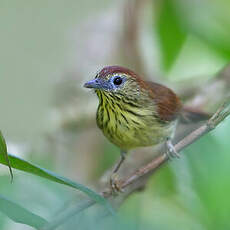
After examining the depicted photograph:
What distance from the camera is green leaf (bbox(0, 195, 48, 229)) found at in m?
1.58

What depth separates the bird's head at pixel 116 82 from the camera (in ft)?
12.3

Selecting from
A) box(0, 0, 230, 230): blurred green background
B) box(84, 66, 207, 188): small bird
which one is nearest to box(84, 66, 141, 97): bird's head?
box(84, 66, 207, 188): small bird

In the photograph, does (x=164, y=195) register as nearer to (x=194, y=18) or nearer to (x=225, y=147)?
(x=225, y=147)

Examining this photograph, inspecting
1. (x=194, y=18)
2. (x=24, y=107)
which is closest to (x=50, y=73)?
(x=24, y=107)

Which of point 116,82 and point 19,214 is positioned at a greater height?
point 19,214

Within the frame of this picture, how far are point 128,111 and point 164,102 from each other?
42 cm

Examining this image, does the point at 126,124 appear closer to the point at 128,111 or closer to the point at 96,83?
the point at 128,111

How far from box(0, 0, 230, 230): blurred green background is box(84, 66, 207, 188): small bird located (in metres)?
0.30

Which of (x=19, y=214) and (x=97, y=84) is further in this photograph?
(x=97, y=84)

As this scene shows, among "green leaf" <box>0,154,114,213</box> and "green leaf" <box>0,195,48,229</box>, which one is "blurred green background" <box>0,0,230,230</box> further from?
"green leaf" <box>0,195,48,229</box>

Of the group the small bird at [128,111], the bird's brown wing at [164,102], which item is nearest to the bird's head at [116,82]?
the small bird at [128,111]

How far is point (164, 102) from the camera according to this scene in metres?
4.28

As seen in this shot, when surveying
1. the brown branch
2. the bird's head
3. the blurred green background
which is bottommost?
the blurred green background

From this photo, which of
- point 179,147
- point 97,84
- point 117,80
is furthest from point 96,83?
point 179,147
